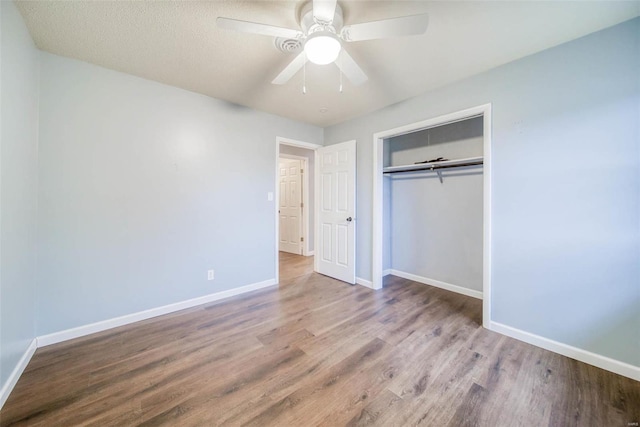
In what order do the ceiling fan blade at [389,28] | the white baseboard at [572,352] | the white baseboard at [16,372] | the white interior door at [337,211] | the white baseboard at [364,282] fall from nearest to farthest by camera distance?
the ceiling fan blade at [389,28] < the white baseboard at [16,372] < the white baseboard at [572,352] < the white baseboard at [364,282] < the white interior door at [337,211]

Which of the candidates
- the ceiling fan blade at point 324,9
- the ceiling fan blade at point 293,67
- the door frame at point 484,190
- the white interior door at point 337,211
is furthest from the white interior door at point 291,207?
the ceiling fan blade at point 324,9

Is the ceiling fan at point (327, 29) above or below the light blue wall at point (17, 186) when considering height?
above

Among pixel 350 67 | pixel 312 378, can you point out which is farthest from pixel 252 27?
pixel 312 378

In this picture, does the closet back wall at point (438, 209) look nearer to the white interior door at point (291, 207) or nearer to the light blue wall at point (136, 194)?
the light blue wall at point (136, 194)

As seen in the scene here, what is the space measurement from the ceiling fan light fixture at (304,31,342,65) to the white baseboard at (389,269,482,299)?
10.4 ft

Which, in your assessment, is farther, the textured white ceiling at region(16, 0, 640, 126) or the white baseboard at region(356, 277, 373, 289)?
the white baseboard at region(356, 277, 373, 289)

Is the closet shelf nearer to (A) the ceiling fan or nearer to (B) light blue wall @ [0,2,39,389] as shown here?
(A) the ceiling fan

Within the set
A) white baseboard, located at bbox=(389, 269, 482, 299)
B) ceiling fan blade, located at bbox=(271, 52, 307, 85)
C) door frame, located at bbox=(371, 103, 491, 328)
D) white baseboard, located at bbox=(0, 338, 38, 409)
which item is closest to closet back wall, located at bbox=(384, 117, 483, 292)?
white baseboard, located at bbox=(389, 269, 482, 299)

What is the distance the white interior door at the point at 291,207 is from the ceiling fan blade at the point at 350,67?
391cm

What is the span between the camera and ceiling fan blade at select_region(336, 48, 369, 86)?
1.61 meters

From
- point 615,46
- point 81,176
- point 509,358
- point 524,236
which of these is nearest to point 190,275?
point 81,176

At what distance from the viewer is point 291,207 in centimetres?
587

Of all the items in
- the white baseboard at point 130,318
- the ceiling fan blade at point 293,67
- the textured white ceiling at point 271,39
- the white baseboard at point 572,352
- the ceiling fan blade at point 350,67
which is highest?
the textured white ceiling at point 271,39

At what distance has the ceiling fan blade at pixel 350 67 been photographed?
63.6 inches
